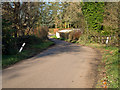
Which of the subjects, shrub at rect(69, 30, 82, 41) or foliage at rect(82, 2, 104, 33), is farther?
shrub at rect(69, 30, 82, 41)

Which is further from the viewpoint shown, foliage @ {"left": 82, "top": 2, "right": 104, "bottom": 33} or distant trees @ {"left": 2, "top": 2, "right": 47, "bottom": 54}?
foliage @ {"left": 82, "top": 2, "right": 104, "bottom": 33}

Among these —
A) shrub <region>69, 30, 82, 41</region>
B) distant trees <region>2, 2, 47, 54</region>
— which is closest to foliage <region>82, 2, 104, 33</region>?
shrub <region>69, 30, 82, 41</region>

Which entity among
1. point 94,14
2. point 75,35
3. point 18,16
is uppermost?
point 94,14

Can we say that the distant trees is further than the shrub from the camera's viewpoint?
No

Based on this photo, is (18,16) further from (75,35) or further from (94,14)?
(75,35)

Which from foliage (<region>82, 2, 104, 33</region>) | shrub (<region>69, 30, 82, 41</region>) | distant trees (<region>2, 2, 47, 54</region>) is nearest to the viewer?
distant trees (<region>2, 2, 47, 54</region>)

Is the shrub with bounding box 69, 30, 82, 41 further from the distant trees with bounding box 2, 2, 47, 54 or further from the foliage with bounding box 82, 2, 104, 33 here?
the distant trees with bounding box 2, 2, 47, 54

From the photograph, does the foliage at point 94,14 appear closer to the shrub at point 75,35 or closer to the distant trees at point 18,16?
the shrub at point 75,35

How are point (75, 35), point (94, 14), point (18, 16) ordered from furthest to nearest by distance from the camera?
point (75, 35)
point (94, 14)
point (18, 16)

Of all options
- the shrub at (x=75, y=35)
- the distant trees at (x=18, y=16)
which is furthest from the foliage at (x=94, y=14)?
the distant trees at (x=18, y=16)

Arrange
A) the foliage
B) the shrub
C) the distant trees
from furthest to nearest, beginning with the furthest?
the shrub
the foliage
the distant trees

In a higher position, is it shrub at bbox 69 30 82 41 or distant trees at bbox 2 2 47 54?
distant trees at bbox 2 2 47 54

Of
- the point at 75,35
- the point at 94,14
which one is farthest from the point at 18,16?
the point at 75,35

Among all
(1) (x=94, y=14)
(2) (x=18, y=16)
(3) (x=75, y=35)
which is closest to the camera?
(2) (x=18, y=16)
